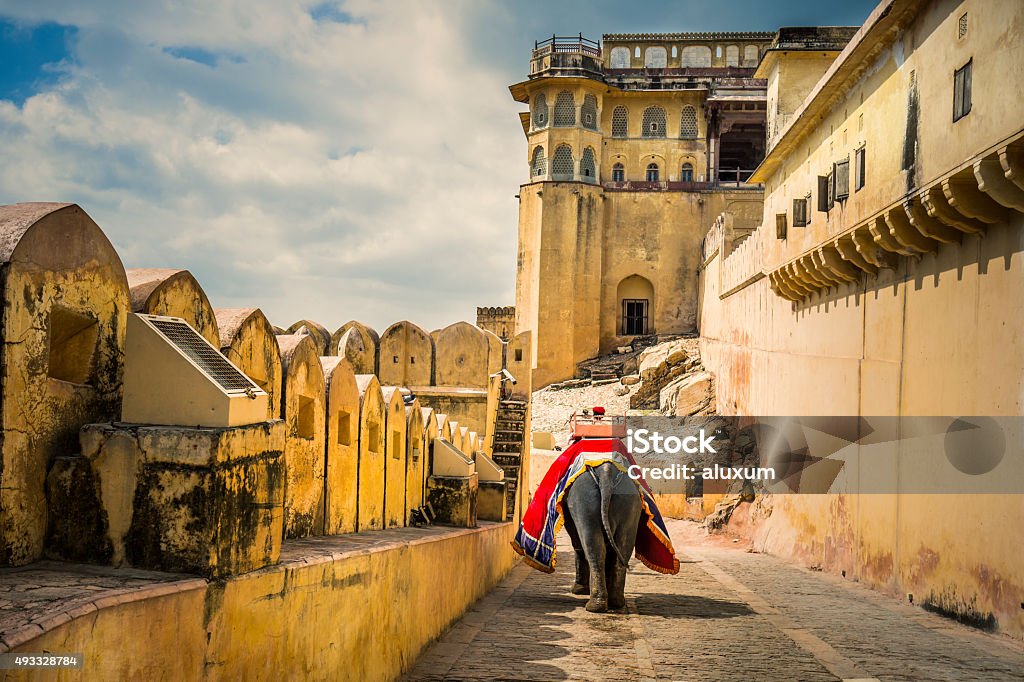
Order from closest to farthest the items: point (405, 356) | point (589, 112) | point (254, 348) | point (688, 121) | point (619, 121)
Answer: point (254, 348) → point (405, 356) → point (589, 112) → point (619, 121) → point (688, 121)

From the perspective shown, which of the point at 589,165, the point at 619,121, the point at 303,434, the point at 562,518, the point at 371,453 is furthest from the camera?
the point at 619,121

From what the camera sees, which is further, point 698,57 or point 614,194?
point 698,57

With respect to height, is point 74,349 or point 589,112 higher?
point 589,112

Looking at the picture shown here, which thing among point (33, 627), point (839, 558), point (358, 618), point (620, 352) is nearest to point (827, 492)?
point (839, 558)

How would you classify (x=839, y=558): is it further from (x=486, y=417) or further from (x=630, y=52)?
(x=630, y=52)

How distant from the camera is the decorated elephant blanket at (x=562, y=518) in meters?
10.4

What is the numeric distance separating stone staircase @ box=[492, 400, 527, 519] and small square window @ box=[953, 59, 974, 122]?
795 centimetres

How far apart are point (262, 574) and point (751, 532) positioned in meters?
16.5

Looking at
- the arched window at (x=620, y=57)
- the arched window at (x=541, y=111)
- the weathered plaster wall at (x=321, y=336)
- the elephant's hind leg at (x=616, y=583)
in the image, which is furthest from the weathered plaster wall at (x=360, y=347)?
the arched window at (x=620, y=57)

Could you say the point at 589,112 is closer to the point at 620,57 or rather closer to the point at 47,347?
the point at 620,57

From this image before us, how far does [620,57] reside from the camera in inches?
1780

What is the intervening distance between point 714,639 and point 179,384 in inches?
204

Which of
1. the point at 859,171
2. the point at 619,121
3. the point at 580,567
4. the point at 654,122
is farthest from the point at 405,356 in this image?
the point at 654,122

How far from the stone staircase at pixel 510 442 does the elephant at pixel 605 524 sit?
16.1ft
